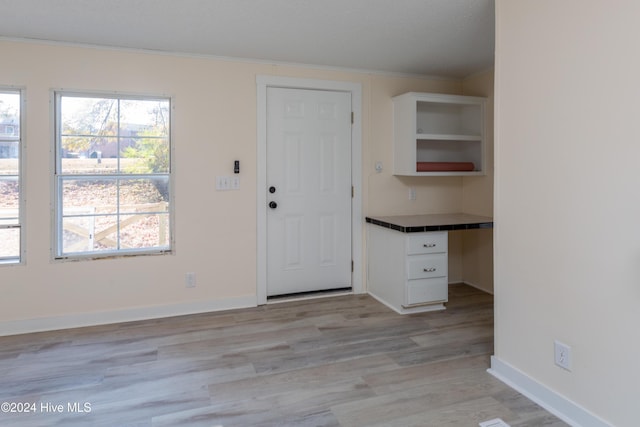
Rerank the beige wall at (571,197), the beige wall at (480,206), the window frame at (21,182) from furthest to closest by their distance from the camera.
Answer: the beige wall at (480,206)
the window frame at (21,182)
the beige wall at (571,197)

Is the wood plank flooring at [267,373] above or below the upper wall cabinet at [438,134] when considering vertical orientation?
below

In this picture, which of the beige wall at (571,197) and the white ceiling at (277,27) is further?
the white ceiling at (277,27)

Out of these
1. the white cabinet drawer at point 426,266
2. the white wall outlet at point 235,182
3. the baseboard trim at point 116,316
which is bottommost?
the baseboard trim at point 116,316

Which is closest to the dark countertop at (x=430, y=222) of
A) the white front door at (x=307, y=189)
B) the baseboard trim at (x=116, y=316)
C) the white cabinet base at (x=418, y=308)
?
the white front door at (x=307, y=189)

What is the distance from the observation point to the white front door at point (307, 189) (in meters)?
3.69

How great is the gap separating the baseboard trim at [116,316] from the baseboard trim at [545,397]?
2104 mm

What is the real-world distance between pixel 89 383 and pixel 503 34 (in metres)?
3.04

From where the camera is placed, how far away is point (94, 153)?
3.18 metres

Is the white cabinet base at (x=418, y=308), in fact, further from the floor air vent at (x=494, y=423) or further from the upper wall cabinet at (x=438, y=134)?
the floor air vent at (x=494, y=423)

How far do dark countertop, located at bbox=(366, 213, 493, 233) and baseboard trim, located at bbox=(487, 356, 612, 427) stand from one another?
1231mm

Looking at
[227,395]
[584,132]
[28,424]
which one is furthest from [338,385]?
[584,132]

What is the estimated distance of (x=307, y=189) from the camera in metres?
3.80

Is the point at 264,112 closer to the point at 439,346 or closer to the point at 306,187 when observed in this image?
the point at 306,187

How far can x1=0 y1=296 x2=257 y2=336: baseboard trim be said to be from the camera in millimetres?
3039
